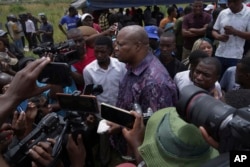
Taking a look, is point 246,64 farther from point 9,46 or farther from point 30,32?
point 30,32

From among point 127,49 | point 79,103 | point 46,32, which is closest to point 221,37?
point 127,49

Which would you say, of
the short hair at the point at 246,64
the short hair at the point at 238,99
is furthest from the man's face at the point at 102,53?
the short hair at the point at 238,99

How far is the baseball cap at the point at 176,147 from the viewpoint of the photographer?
4.75 ft

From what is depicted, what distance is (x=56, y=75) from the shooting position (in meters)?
1.76

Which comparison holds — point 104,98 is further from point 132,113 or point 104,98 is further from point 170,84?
point 132,113

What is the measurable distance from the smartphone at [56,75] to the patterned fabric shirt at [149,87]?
2.40 feet

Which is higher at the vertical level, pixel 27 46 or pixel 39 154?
pixel 39 154

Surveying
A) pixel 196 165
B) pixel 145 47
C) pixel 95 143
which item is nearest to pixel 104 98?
pixel 95 143

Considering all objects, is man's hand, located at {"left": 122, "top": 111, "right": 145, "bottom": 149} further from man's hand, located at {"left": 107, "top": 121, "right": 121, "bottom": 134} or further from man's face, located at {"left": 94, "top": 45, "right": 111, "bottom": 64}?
man's face, located at {"left": 94, "top": 45, "right": 111, "bottom": 64}

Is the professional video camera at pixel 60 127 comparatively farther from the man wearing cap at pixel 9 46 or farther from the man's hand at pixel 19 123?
the man wearing cap at pixel 9 46

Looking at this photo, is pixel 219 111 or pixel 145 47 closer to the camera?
pixel 219 111

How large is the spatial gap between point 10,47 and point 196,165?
4.74 meters

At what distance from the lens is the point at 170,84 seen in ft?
7.88

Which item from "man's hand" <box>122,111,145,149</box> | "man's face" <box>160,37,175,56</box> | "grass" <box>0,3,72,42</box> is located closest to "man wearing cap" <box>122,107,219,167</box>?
"man's hand" <box>122,111,145,149</box>
